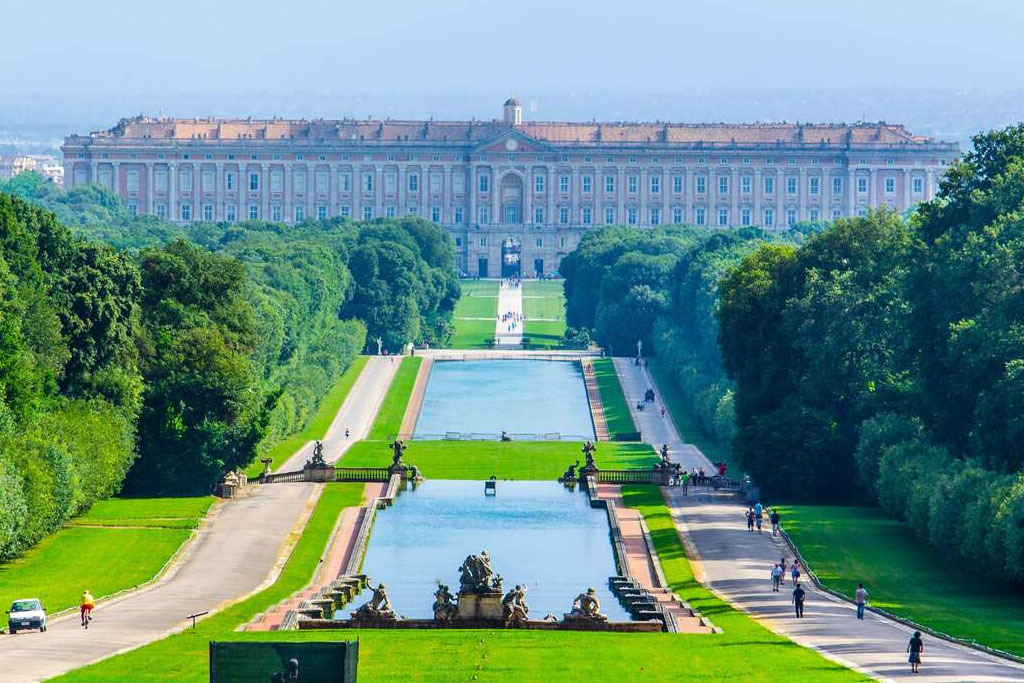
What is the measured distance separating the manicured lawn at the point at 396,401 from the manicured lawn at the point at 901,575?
96.5 ft

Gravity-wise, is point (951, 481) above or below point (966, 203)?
below

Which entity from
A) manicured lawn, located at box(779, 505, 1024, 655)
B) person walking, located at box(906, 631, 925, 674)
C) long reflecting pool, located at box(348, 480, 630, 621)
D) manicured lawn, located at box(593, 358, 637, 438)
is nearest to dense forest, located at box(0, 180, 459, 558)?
long reflecting pool, located at box(348, 480, 630, 621)

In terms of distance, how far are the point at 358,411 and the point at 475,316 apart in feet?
193

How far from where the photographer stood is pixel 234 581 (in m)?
60.2

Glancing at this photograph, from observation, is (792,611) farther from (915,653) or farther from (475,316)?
(475,316)

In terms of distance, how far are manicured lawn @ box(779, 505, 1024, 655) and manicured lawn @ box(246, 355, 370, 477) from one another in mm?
22022

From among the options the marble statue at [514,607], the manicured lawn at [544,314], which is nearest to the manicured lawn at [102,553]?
the marble statue at [514,607]

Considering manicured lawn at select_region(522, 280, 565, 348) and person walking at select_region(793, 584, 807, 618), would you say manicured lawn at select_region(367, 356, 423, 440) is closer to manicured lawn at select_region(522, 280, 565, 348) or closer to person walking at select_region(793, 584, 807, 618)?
manicured lawn at select_region(522, 280, 565, 348)

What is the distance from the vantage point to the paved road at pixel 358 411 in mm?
91119

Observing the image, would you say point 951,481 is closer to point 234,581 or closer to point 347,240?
point 234,581

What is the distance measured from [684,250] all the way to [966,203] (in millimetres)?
79698

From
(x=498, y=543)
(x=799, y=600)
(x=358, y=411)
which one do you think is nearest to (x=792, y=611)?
(x=799, y=600)

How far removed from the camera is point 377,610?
170 feet

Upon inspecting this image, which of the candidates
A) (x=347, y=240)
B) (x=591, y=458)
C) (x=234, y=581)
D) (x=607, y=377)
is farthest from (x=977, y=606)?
(x=347, y=240)
